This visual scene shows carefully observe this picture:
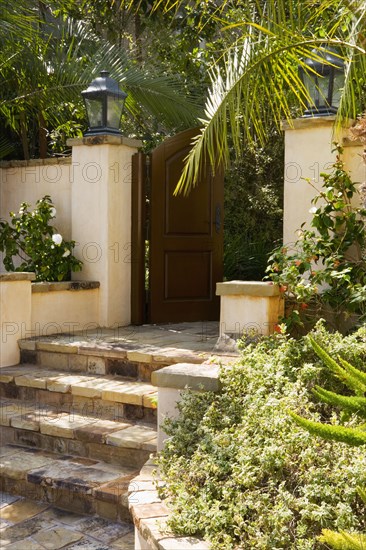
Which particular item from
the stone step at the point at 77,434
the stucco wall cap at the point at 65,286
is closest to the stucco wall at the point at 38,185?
the stucco wall cap at the point at 65,286

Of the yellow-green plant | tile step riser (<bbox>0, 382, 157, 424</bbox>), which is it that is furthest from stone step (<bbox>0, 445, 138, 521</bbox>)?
the yellow-green plant

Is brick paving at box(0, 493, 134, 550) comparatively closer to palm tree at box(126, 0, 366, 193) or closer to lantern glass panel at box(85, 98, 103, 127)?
palm tree at box(126, 0, 366, 193)

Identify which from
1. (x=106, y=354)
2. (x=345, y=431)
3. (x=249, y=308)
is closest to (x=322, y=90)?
(x=249, y=308)

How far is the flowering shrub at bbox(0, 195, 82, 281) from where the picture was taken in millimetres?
6781

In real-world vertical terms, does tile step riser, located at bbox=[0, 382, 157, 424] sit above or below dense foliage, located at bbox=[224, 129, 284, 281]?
below

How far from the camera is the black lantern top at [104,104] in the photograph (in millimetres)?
6762

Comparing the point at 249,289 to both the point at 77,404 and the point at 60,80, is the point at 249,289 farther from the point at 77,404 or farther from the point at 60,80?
the point at 60,80

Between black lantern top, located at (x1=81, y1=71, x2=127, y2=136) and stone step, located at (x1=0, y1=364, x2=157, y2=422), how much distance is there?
8.30 ft

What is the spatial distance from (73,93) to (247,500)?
6064mm

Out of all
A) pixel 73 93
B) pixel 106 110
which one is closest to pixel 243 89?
pixel 106 110

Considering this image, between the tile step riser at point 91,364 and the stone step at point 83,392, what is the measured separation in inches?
2.7

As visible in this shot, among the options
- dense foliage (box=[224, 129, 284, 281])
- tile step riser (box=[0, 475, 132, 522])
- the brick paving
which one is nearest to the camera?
the brick paving

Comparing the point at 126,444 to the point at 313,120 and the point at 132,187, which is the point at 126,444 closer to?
the point at 313,120

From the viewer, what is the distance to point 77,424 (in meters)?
4.90
